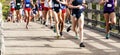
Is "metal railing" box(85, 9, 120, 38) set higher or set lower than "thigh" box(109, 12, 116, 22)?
lower

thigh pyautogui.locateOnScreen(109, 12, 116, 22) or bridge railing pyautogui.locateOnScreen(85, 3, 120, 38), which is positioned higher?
thigh pyautogui.locateOnScreen(109, 12, 116, 22)

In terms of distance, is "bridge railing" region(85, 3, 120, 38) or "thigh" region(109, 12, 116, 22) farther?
"bridge railing" region(85, 3, 120, 38)

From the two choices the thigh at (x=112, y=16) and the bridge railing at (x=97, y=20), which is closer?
the thigh at (x=112, y=16)

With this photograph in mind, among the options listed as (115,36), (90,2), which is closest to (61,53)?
(115,36)

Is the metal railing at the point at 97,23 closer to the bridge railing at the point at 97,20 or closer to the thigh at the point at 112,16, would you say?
the bridge railing at the point at 97,20

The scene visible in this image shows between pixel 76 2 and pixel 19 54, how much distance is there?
265 centimetres

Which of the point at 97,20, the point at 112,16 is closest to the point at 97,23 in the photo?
the point at 97,20

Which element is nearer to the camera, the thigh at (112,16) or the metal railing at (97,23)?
the thigh at (112,16)

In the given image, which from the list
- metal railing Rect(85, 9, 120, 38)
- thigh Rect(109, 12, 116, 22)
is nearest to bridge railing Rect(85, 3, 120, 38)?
metal railing Rect(85, 9, 120, 38)

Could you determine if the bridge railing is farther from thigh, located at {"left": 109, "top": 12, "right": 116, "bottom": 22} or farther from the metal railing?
thigh, located at {"left": 109, "top": 12, "right": 116, "bottom": 22}

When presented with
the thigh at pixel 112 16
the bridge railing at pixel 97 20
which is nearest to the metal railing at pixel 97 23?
the bridge railing at pixel 97 20

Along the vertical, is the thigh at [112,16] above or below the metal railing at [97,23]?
above

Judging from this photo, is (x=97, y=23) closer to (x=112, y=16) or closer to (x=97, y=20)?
(x=97, y=20)

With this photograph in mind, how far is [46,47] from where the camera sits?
13062 mm
